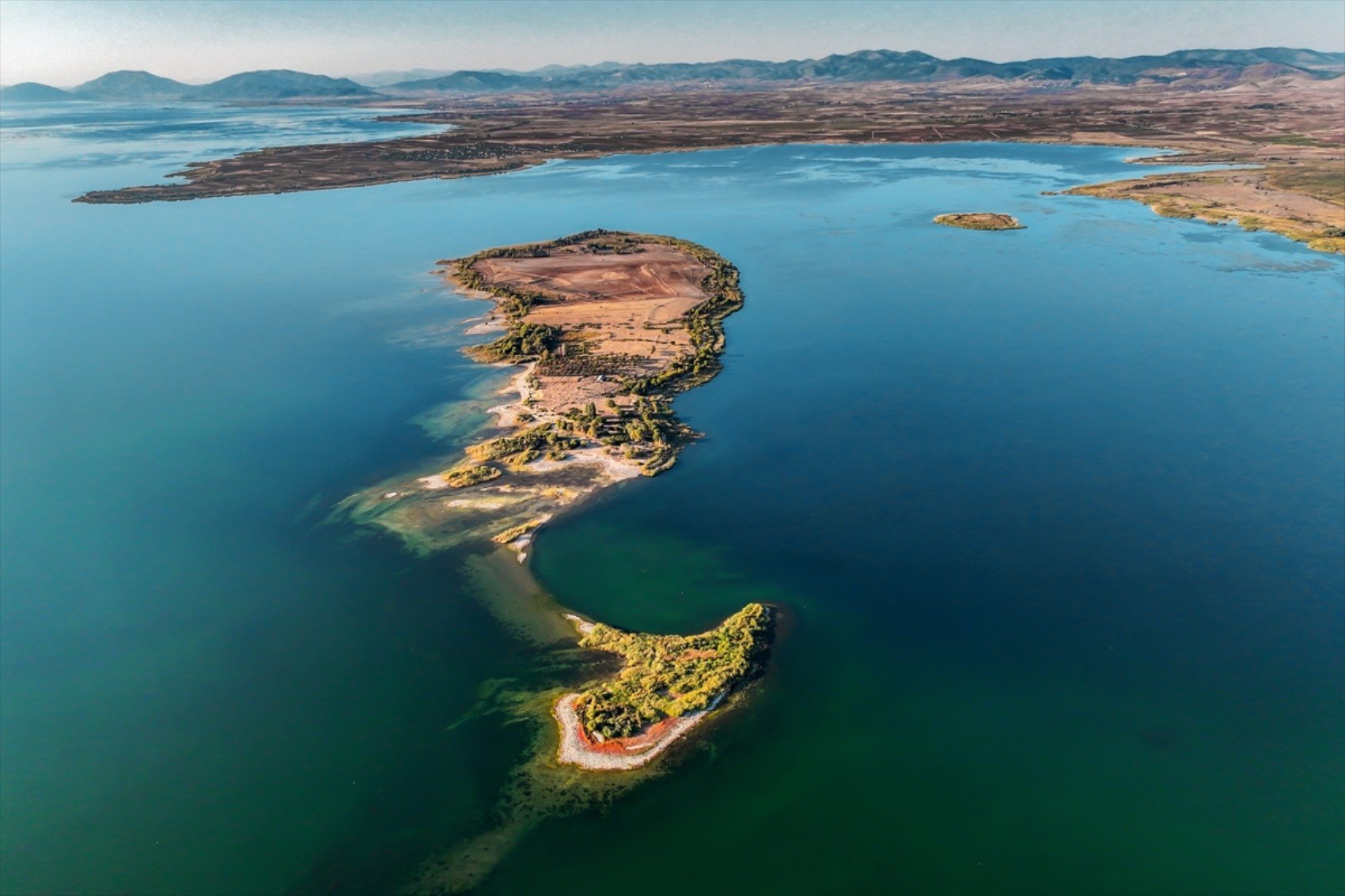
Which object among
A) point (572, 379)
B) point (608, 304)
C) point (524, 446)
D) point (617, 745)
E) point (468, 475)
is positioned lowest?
point (617, 745)

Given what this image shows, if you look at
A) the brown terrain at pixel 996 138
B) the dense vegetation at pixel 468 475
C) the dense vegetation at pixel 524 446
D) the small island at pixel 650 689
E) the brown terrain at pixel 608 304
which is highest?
the brown terrain at pixel 996 138

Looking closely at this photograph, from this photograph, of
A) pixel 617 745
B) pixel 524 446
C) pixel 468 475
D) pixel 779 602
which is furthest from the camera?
pixel 524 446

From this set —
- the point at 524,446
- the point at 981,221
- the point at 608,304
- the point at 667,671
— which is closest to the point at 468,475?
the point at 524,446

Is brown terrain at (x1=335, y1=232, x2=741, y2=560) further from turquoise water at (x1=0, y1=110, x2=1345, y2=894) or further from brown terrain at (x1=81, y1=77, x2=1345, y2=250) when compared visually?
brown terrain at (x1=81, y1=77, x2=1345, y2=250)

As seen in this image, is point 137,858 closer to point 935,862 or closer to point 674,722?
point 674,722

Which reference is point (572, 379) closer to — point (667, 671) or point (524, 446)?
point (524, 446)

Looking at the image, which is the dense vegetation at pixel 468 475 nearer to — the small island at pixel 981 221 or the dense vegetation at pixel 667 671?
the dense vegetation at pixel 667 671

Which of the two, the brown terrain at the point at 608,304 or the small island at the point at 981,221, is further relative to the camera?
the small island at the point at 981,221

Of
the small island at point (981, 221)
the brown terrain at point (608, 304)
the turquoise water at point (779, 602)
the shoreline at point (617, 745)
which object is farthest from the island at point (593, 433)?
the small island at point (981, 221)
